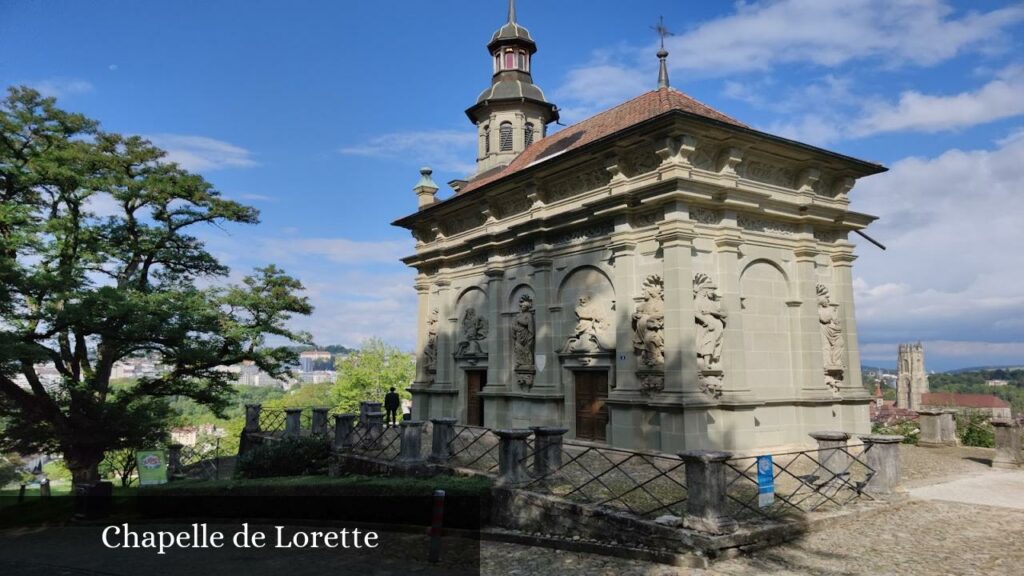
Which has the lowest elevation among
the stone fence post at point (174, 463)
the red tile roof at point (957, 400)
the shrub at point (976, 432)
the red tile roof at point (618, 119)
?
the red tile roof at point (957, 400)

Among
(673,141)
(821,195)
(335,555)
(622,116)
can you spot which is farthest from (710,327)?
(335,555)

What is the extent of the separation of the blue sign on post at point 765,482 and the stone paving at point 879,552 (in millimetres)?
732

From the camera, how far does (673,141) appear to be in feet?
48.7

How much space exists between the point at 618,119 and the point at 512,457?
12.2 metres

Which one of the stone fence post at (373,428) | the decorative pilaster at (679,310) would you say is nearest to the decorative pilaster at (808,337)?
the decorative pilaster at (679,310)

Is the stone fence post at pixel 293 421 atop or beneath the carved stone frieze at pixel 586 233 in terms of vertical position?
beneath

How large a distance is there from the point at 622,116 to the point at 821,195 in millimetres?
6414

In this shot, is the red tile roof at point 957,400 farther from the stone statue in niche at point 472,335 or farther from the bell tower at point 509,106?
the stone statue in niche at point 472,335

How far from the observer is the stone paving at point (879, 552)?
7.91 m

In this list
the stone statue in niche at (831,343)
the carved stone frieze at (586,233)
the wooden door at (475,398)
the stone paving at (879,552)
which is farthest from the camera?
the wooden door at (475,398)

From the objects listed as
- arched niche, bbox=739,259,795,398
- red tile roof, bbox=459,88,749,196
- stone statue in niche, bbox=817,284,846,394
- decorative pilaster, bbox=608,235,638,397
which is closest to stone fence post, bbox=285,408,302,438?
red tile roof, bbox=459,88,749,196

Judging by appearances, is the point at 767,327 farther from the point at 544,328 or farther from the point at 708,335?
the point at 544,328

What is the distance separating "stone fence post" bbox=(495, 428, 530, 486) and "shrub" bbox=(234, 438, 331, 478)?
327 inches

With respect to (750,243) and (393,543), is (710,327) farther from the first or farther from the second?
(393,543)
